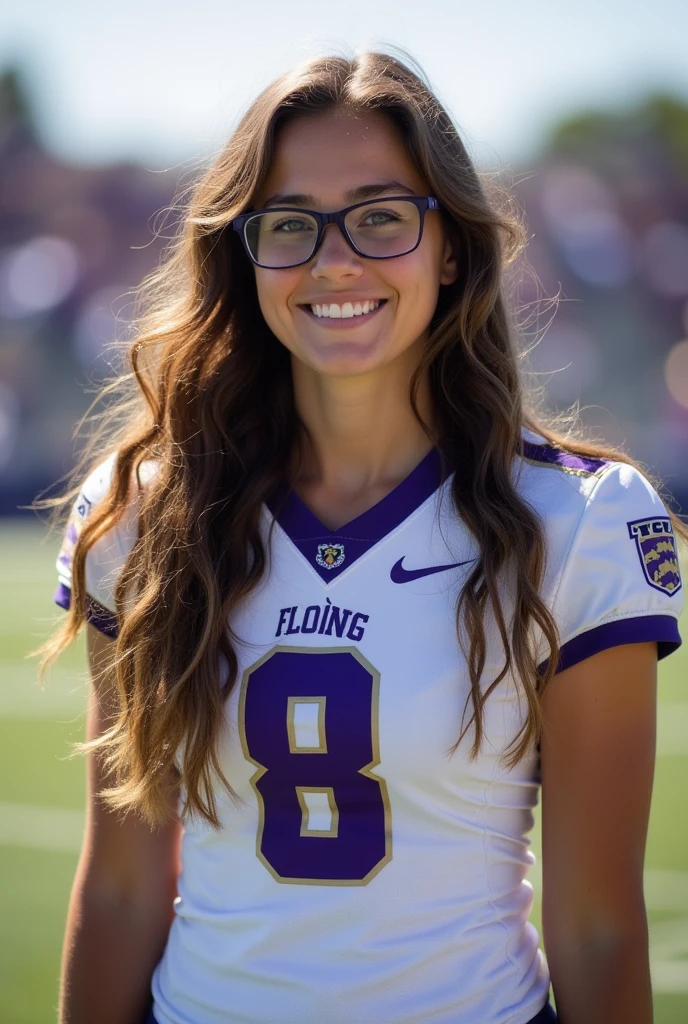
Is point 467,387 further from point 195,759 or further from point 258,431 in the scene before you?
point 195,759

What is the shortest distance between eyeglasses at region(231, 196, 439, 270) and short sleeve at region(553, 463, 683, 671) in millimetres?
507

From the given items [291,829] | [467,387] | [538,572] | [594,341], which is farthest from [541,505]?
[594,341]

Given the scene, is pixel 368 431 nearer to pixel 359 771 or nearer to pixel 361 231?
pixel 361 231

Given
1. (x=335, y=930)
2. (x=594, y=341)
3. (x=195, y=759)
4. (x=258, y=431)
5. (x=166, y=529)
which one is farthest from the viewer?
(x=594, y=341)

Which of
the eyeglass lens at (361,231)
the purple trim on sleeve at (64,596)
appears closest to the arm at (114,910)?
the purple trim on sleeve at (64,596)

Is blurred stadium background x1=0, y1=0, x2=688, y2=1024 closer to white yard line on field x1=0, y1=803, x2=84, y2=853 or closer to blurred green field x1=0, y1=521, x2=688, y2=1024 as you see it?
blurred green field x1=0, y1=521, x2=688, y2=1024

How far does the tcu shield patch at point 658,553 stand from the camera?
1791 mm

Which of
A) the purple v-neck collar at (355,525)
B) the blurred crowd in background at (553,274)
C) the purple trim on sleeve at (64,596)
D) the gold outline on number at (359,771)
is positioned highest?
the blurred crowd in background at (553,274)

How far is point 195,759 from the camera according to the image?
1.86 m

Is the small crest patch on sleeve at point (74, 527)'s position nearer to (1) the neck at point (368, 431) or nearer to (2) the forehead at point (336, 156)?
(1) the neck at point (368, 431)

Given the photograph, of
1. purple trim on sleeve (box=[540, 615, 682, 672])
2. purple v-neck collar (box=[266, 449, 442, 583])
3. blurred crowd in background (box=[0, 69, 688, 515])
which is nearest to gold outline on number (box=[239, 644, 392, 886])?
purple v-neck collar (box=[266, 449, 442, 583])

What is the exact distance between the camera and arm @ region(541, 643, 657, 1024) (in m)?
1.75

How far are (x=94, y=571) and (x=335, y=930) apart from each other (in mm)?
712

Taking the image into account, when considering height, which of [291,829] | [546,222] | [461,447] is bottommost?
[291,829]
